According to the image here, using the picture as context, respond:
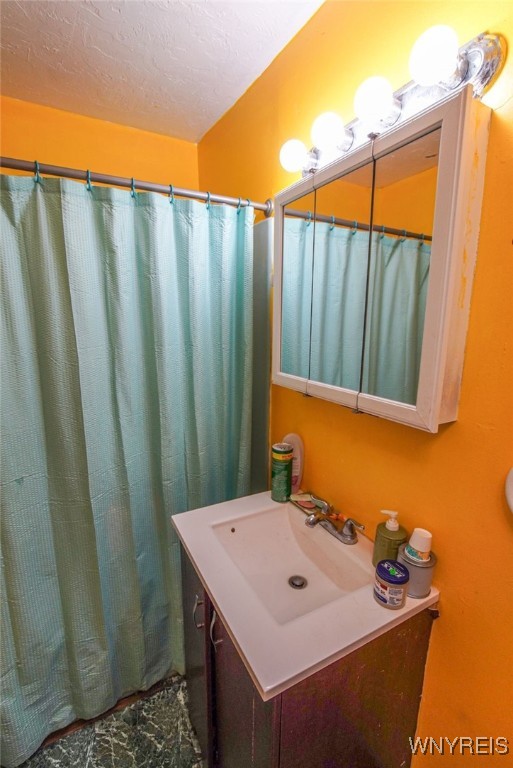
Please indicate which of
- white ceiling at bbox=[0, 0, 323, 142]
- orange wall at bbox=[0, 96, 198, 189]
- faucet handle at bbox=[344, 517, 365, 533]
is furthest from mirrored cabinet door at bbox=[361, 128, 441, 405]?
orange wall at bbox=[0, 96, 198, 189]

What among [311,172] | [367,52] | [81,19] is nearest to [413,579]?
[311,172]

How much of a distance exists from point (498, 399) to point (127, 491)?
1.14 meters

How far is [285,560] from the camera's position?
1.05 m

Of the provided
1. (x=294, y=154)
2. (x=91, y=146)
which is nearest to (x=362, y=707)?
(x=294, y=154)

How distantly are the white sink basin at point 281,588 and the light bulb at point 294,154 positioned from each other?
1.08m

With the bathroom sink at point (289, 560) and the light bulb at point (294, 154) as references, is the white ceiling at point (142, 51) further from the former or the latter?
the bathroom sink at point (289, 560)

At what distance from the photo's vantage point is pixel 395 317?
2.65 ft

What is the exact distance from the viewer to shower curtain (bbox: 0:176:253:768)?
104 centimetres

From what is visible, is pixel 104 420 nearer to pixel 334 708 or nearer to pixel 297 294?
pixel 297 294

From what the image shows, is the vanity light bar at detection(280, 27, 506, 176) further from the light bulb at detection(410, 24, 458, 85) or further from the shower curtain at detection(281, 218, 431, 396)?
the shower curtain at detection(281, 218, 431, 396)

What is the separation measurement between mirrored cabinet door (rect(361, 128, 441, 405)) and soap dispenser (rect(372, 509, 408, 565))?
1.01ft

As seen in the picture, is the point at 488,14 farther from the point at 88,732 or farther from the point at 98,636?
the point at 88,732

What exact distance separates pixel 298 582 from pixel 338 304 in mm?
797

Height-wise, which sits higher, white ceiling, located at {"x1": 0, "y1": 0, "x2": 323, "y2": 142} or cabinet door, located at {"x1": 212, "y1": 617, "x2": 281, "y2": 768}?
white ceiling, located at {"x1": 0, "y1": 0, "x2": 323, "y2": 142}
